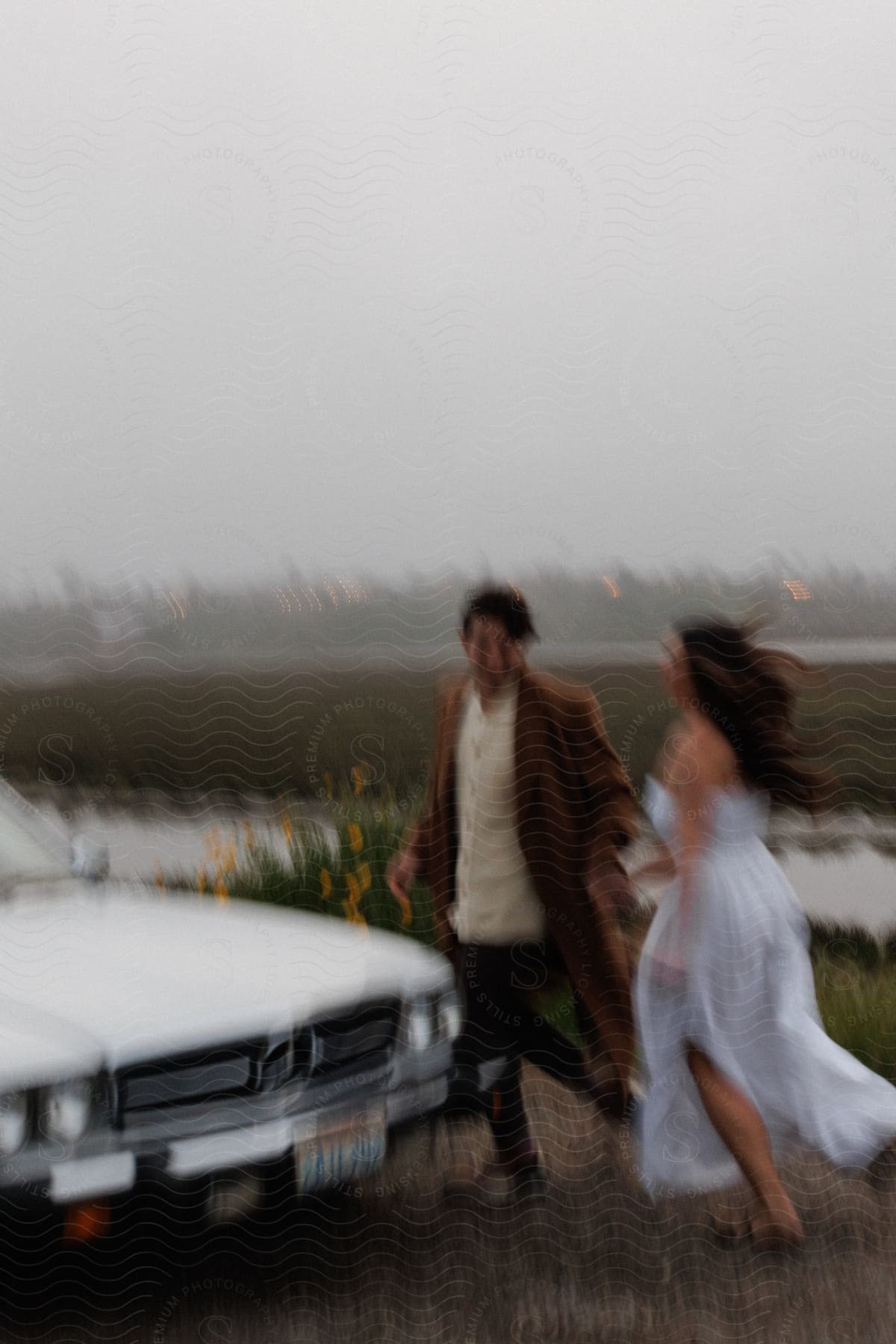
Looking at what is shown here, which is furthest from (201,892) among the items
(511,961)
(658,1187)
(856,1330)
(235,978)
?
(856,1330)

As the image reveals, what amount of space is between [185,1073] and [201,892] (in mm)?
416

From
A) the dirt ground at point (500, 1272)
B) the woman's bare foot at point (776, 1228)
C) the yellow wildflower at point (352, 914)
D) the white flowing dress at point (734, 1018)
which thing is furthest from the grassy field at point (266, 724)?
the woman's bare foot at point (776, 1228)

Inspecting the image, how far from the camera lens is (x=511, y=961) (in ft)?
9.05

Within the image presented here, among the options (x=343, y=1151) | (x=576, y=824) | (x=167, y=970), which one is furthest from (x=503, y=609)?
(x=343, y=1151)

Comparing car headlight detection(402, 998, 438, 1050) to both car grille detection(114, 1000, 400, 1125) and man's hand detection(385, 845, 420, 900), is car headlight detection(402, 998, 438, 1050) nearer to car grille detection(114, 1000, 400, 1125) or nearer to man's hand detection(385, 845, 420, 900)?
car grille detection(114, 1000, 400, 1125)

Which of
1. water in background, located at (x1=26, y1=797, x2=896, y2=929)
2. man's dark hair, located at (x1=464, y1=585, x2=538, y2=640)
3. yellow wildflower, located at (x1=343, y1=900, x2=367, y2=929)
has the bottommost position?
yellow wildflower, located at (x1=343, y1=900, x2=367, y2=929)

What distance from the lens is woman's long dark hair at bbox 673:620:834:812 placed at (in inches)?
103

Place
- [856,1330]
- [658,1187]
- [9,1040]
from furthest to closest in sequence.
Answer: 1. [658,1187]
2. [856,1330]
3. [9,1040]

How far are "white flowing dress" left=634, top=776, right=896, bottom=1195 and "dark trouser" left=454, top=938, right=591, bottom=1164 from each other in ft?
0.57

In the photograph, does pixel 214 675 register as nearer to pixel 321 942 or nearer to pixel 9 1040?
pixel 321 942

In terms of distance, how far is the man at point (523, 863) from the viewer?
8.70 feet

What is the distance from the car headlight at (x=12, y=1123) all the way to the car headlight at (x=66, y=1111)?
0.03m

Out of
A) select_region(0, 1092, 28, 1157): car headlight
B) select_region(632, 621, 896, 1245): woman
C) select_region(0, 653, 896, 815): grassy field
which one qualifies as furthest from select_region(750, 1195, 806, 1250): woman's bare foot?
select_region(0, 1092, 28, 1157): car headlight

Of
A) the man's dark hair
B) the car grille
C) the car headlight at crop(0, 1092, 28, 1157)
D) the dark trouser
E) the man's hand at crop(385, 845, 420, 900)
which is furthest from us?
the man's hand at crop(385, 845, 420, 900)
